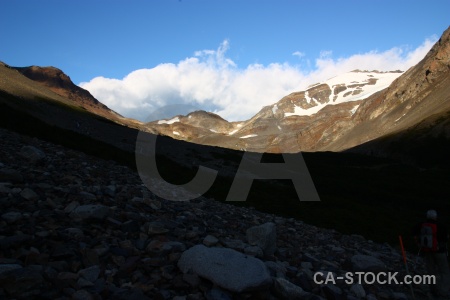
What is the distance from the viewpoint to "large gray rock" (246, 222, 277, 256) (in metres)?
13.0

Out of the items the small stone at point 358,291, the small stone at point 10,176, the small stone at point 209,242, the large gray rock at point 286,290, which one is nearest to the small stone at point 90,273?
the small stone at point 209,242

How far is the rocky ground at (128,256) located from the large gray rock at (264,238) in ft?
0.13

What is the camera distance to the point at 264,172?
57312 mm

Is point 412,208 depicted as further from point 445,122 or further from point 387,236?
point 445,122

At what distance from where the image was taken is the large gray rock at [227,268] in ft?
27.2

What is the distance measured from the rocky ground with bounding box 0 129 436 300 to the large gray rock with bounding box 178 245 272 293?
0.08 feet

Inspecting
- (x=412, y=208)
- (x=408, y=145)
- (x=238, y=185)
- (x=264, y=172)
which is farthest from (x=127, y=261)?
(x=408, y=145)

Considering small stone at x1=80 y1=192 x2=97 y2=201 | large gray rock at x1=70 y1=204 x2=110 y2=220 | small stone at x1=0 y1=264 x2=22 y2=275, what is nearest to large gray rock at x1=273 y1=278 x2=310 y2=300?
large gray rock at x1=70 y1=204 x2=110 y2=220

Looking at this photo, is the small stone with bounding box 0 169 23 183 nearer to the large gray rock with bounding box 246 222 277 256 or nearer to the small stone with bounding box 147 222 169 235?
the small stone with bounding box 147 222 169 235

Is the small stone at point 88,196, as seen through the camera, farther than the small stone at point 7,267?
Yes

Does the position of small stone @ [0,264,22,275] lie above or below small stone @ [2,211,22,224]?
below

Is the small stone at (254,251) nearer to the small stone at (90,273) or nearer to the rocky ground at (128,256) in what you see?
the rocky ground at (128,256)

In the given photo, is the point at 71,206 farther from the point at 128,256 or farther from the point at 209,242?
the point at 209,242

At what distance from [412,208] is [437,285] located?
1377 inches
